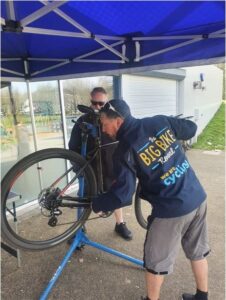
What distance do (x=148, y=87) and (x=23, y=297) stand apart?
5.61 meters

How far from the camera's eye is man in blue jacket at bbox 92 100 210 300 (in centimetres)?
175

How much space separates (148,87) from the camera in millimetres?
6883

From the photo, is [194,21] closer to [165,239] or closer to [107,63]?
[107,63]

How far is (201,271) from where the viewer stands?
84.0 inches

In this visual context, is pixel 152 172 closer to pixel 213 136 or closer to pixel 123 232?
pixel 123 232

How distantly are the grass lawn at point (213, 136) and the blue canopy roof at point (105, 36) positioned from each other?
22.3ft

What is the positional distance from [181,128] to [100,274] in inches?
66.5

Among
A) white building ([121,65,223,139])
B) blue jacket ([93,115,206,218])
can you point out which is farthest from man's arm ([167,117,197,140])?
white building ([121,65,223,139])

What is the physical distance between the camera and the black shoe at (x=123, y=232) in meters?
3.30

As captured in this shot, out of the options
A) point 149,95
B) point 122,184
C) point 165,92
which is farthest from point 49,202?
point 165,92

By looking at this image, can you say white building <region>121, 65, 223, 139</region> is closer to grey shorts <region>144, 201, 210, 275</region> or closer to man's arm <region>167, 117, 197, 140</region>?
man's arm <region>167, 117, 197, 140</region>

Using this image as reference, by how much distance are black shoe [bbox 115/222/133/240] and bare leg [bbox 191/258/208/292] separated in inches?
47.9

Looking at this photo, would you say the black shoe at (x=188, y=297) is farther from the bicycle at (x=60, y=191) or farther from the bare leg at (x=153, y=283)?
the bicycle at (x=60, y=191)

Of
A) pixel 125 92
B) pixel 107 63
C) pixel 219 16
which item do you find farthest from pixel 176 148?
pixel 125 92
